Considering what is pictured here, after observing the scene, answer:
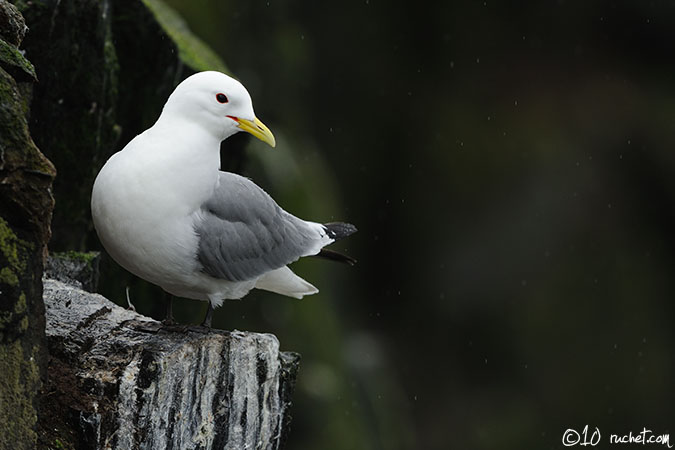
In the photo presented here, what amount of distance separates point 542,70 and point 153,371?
8354mm

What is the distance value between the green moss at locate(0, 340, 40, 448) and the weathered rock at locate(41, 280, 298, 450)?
0.24 meters

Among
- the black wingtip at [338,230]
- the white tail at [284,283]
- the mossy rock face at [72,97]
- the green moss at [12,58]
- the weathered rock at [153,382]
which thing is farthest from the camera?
the mossy rock face at [72,97]

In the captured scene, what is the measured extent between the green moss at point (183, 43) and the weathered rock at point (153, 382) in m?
1.68

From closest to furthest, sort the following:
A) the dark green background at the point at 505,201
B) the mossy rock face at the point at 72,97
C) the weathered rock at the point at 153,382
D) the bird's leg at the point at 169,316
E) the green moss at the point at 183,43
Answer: the weathered rock at the point at 153,382
the bird's leg at the point at 169,316
the mossy rock face at the point at 72,97
the green moss at the point at 183,43
the dark green background at the point at 505,201

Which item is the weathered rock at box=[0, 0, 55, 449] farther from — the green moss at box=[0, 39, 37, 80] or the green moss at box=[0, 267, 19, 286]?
the green moss at box=[0, 39, 37, 80]

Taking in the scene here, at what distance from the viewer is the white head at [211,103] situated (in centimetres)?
312

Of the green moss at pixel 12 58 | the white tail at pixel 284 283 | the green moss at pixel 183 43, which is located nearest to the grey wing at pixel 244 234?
the white tail at pixel 284 283

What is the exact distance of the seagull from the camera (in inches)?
116

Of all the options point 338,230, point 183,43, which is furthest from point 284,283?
point 183,43

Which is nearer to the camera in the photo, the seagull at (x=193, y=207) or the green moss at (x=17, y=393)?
the green moss at (x=17, y=393)

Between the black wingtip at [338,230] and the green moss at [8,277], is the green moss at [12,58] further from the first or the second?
the black wingtip at [338,230]

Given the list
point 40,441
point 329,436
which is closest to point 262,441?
point 40,441

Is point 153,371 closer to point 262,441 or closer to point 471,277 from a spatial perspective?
point 262,441

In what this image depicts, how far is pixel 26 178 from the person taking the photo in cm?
268
